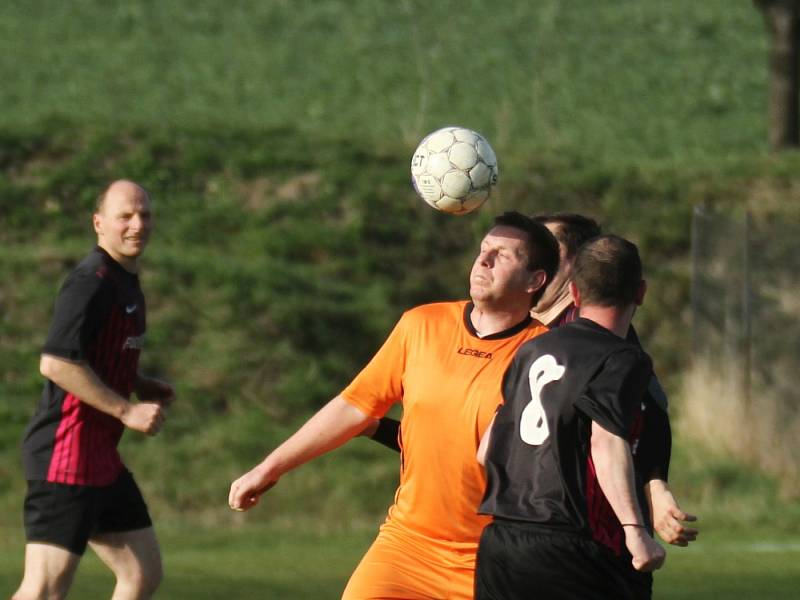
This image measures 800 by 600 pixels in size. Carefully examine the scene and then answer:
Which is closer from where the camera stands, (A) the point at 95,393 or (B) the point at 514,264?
(B) the point at 514,264

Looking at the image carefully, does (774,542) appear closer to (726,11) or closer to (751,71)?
(751,71)

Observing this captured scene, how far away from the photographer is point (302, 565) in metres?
10.2

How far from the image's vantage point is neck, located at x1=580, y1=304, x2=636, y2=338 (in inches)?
186

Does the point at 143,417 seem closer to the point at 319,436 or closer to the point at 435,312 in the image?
the point at 319,436

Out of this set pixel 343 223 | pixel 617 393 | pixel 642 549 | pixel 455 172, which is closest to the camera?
pixel 642 549

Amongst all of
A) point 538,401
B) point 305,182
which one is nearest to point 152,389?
point 538,401

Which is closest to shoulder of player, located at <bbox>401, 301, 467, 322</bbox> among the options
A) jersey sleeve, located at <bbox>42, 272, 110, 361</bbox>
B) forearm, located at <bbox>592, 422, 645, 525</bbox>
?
forearm, located at <bbox>592, 422, 645, 525</bbox>

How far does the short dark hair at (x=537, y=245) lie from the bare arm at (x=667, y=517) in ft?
3.05

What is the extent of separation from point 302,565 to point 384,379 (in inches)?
195

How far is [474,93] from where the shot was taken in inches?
939

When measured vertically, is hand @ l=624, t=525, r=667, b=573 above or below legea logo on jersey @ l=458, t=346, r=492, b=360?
A: below

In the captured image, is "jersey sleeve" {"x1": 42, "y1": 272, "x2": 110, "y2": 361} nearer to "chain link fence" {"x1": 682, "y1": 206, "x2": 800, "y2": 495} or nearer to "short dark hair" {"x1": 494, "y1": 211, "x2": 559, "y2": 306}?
"short dark hair" {"x1": 494, "y1": 211, "x2": 559, "y2": 306}

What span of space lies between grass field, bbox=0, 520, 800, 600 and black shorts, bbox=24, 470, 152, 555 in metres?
2.44

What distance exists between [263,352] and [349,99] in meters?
9.29
